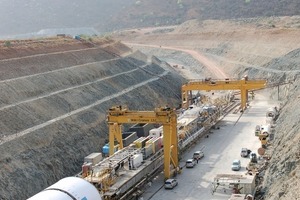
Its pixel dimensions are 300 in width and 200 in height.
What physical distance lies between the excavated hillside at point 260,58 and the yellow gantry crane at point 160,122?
24.6ft

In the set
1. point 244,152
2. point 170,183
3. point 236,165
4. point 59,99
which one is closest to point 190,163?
point 236,165

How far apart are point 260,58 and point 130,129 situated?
50.7 metres

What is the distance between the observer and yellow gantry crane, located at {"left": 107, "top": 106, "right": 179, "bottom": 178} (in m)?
41.9

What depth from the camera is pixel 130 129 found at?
57.1m

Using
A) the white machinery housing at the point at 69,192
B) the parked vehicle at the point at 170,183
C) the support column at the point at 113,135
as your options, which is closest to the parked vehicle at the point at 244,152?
the parked vehicle at the point at 170,183

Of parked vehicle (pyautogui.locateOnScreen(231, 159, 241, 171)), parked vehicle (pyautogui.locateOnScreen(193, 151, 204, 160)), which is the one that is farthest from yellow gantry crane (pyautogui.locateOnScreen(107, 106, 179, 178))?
parked vehicle (pyautogui.locateOnScreen(231, 159, 241, 171))

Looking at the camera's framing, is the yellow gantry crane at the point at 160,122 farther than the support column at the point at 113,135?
No

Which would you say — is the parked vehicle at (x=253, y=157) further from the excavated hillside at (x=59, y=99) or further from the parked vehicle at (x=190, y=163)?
the excavated hillside at (x=59, y=99)

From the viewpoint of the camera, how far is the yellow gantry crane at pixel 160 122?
41.9m

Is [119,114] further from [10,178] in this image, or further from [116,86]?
[116,86]

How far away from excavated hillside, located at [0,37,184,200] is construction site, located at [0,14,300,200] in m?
0.12

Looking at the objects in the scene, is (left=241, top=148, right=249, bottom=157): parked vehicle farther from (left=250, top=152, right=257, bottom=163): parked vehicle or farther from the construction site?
(left=250, top=152, right=257, bottom=163): parked vehicle

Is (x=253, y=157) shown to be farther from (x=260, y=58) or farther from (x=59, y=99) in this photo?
(x=260, y=58)

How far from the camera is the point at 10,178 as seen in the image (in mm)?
38062
